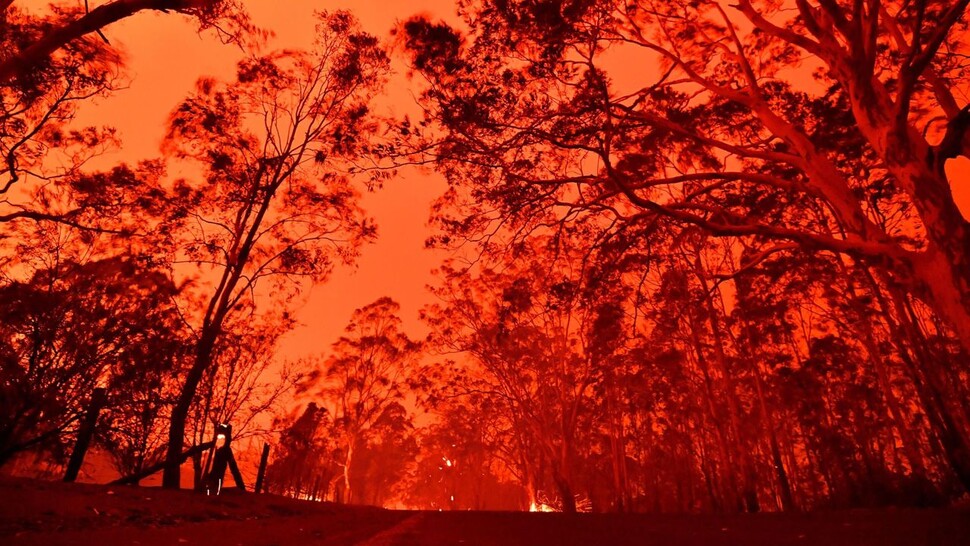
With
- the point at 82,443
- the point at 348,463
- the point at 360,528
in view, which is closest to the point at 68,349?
the point at 82,443

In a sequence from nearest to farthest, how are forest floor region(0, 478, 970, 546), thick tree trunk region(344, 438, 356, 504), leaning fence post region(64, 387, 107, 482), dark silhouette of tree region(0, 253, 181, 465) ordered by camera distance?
1. forest floor region(0, 478, 970, 546)
2. leaning fence post region(64, 387, 107, 482)
3. dark silhouette of tree region(0, 253, 181, 465)
4. thick tree trunk region(344, 438, 356, 504)

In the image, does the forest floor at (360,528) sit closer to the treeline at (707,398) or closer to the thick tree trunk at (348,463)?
the treeline at (707,398)

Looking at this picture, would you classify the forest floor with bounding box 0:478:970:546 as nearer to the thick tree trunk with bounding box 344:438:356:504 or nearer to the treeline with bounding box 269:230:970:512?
the treeline with bounding box 269:230:970:512

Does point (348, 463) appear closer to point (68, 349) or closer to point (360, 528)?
point (68, 349)

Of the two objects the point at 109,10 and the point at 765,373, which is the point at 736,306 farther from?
the point at 109,10

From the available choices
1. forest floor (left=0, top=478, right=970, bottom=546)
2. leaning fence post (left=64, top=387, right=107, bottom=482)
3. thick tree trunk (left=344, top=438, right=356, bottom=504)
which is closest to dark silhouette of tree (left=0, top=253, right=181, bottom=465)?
leaning fence post (left=64, top=387, right=107, bottom=482)

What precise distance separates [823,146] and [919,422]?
A: 23965 millimetres

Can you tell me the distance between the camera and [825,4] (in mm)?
6434

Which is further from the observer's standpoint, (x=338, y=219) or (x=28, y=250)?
(x=338, y=219)

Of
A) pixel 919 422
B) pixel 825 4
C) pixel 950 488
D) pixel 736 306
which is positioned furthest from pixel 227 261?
pixel 919 422

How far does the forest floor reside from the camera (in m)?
4.51

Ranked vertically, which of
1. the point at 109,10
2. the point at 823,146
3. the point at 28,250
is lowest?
the point at 109,10

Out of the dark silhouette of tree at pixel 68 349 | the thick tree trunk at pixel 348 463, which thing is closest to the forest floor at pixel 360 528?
the dark silhouette of tree at pixel 68 349

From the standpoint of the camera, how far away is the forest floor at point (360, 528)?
14.8ft
